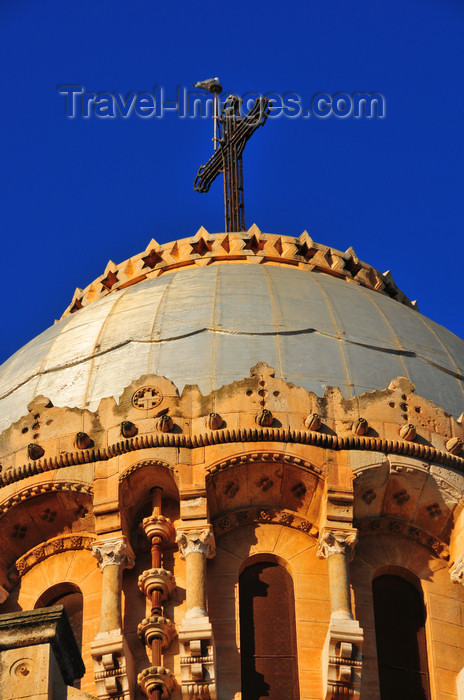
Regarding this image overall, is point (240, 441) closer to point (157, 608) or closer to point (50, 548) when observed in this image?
point (157, 608)

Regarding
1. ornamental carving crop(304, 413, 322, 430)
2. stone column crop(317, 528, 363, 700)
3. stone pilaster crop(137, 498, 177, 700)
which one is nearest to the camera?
stone pilaster crop(137, 498, 177, 700)

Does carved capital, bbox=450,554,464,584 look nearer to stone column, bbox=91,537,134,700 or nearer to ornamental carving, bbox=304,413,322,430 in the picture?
ornamental carving, bbox=304,413,322,430

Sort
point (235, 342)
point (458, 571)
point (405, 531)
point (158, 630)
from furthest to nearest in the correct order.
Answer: point (235, 342) → point (405, 531) → point (458, 571) → point (158, 630)

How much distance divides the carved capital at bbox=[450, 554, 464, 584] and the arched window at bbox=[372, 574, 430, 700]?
70 centimetres

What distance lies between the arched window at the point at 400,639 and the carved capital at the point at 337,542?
4.61 feet

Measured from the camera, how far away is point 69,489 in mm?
37406

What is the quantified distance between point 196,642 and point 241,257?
12.8 meters

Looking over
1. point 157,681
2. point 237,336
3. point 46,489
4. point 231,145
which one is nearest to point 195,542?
point 157,681

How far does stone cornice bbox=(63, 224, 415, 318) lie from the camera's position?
45125mm

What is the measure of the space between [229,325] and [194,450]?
434cm

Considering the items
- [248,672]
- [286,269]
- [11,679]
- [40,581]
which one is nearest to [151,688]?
[248,672]

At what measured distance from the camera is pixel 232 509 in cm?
3741

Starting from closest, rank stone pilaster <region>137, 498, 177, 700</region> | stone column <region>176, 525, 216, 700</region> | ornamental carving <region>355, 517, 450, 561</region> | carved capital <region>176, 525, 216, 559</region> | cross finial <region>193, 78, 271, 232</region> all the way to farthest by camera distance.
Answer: stone column <region>176, 525, 216, 700</region>, stone pilaster <region>137, 498, 177, 700</region>, carved capital <region>176, 525, 216, 559</region>, ornamental carving <region>355, 517, 450, 561</region>, cross finial <region>193, 78, 271, 232</region>

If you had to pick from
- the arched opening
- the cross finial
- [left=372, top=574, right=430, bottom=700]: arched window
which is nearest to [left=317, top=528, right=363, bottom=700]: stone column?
[left=372, top=574, right=430, bottom=700]: arched window
